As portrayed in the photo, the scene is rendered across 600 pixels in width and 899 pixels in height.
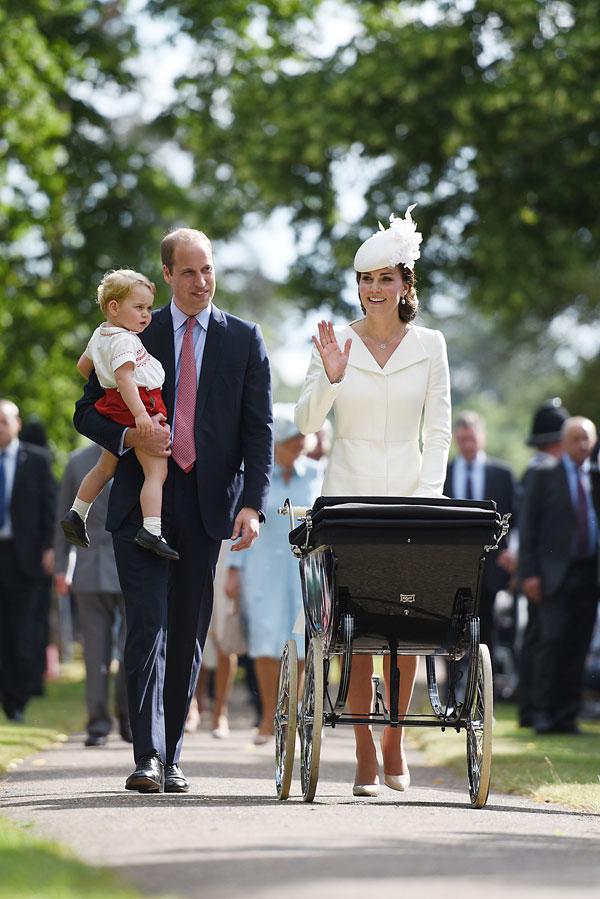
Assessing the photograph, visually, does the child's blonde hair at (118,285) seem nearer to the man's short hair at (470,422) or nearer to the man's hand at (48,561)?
the man's hand at (48,561)

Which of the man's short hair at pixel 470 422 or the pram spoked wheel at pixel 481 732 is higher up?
the man's short hair at pixel 470 422

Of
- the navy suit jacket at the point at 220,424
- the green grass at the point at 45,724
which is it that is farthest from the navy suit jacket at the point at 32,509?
the navy suit jacket at the point at 220,424

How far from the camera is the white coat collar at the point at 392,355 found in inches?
334

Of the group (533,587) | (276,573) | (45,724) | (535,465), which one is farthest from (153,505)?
(535,465)

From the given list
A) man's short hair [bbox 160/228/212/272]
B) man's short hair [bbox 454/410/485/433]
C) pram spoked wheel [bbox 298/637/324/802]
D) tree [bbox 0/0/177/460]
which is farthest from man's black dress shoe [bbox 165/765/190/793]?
tree [bbox 0/0/177/460]

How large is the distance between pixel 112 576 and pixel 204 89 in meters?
15.3

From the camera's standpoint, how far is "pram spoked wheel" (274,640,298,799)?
7.89 metres

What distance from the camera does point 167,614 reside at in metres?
8.38

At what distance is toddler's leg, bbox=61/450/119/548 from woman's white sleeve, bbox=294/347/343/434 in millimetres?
846

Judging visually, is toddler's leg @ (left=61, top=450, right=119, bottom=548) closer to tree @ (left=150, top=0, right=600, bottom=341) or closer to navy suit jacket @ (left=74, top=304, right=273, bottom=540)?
navy suit jacket @ (left=74, top=304, right=273, bottom=540)

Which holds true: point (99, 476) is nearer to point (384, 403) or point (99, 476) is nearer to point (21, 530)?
point (384, 403)

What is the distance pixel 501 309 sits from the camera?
23.3m

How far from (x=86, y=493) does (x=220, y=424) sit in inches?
28.7

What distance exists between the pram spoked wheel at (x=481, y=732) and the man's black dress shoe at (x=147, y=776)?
51.6 inches
